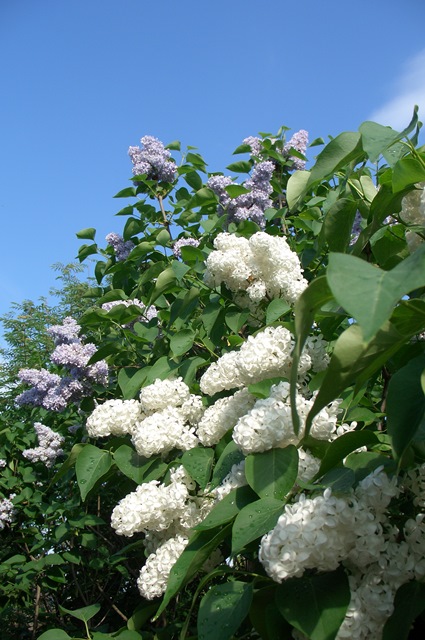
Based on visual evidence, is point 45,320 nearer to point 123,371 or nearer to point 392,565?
point 123,371

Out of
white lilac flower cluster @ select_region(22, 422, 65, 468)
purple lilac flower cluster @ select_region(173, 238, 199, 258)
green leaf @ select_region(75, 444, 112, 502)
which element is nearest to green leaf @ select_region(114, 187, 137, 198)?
purple lilac flower cluster @ select_region(173, 238, 199, 258)

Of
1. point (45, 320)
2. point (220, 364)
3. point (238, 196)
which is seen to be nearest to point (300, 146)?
point (238, 196)

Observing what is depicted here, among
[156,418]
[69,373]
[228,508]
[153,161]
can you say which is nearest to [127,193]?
[153,161]

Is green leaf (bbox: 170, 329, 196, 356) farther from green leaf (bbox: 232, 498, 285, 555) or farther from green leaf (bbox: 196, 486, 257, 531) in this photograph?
green leaf (bbox: 232, 498, 285, 555)

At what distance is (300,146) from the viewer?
12.9 feet

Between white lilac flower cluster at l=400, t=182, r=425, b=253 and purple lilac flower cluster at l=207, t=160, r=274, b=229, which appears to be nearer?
white lilac flower cluster at l=400, t=182, r=425, b=253

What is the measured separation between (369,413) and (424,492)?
0.44 metres

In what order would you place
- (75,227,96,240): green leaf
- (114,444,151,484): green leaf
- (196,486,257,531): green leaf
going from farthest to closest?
(75,227,96,240): green leaf → (114,444,151,484): green leaf → (196,486,257,531): green leaf

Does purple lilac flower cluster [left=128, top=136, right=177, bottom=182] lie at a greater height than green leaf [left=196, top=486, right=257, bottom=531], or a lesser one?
greater

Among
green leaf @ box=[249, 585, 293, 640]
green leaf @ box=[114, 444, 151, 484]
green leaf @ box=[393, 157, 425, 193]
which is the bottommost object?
green leaf @ box=[249, 585, 293, 640]

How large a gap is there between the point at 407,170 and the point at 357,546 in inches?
26.5

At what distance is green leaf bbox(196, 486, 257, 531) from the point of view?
1.29m

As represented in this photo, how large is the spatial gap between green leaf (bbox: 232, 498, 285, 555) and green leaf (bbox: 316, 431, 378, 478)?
0.13m

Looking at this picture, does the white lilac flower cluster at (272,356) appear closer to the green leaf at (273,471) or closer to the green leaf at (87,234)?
the green leaf at (273,471)
